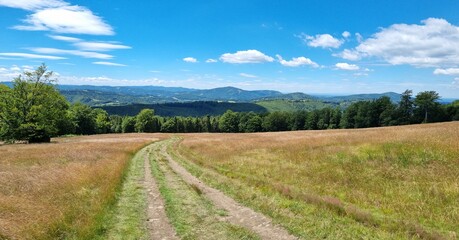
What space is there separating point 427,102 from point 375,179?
105 meters

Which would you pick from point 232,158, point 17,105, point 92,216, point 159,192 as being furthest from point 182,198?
point 17,105

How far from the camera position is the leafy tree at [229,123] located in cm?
14450

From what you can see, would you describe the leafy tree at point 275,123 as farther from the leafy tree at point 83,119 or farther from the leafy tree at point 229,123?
the leafy tree at point 83,119

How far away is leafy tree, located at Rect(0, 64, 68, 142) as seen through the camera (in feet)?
156

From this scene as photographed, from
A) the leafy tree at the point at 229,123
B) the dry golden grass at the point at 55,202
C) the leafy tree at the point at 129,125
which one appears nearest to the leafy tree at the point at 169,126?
the leafy tree at the point at 129,125

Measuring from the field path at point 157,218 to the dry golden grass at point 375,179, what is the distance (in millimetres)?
4904

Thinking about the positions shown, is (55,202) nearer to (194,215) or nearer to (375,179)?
(194,215)

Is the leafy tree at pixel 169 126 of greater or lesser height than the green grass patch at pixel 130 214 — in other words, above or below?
below

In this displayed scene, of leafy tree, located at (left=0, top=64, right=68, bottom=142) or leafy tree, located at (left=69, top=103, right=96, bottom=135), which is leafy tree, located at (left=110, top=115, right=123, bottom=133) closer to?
leafy tree, located at (left=69, top=103, right=96, bottom=135)

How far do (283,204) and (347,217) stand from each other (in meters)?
2.47

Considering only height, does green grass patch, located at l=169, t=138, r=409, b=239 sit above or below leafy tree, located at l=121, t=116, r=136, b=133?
above

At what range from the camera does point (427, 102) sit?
10238cm

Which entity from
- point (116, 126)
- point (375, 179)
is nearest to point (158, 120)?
point (116, 126)

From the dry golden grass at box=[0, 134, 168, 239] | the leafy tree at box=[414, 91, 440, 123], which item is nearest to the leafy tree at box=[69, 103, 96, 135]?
the dry golden grass at box=[0, 134, 168, 239]
